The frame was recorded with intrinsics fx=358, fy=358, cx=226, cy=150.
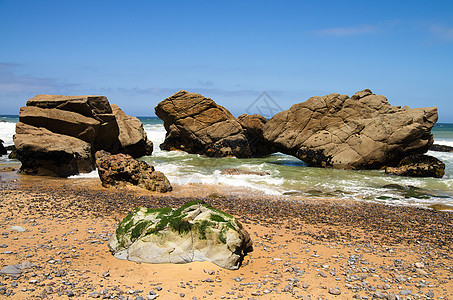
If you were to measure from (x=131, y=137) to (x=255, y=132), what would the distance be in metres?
9.66

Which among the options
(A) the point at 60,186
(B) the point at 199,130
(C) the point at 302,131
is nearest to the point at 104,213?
(A) the point at 60,186

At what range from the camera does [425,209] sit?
11.4 metres

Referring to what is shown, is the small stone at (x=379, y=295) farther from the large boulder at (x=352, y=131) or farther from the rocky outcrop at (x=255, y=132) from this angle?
the rocky outcrop at (x=255, y=132)

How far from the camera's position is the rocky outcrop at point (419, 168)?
18.5 metres

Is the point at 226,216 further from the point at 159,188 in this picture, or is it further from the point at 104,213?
the point at 159,188

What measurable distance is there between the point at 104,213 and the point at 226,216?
3.82 m

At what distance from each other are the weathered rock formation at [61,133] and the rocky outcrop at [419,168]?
15.9 meters

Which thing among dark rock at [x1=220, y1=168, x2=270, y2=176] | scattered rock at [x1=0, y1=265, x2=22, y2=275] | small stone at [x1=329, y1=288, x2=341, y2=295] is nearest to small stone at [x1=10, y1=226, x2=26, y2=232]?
scattered rock at [x1=0, y1=265, x2=22, y2=275]

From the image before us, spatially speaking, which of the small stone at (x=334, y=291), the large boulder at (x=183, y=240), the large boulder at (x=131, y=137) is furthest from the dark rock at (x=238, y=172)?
the small stone at (x=334, y=291)

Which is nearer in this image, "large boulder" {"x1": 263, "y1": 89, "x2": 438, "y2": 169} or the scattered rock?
the scattered rock

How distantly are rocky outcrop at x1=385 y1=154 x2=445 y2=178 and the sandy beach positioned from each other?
842 centimetres

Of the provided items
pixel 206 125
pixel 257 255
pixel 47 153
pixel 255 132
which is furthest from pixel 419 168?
pixel 47 153

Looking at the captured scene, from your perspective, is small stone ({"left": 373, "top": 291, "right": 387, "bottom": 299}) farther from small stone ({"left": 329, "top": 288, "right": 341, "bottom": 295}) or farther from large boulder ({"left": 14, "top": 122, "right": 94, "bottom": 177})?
large boulder ({"left": 14, "top": 122, "right": 94, "bottom": 177})

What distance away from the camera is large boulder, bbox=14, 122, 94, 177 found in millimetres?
15531
